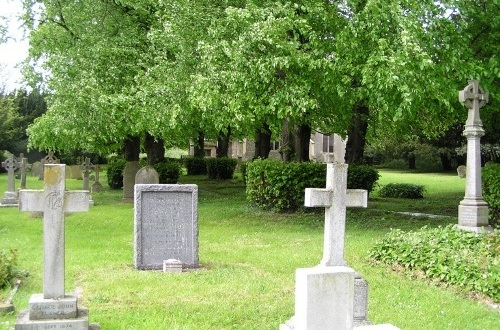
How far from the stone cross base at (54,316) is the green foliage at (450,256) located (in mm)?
5108

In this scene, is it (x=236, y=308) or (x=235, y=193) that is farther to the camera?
(x=235, y=193)

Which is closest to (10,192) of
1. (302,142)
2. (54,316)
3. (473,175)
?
(302,142)

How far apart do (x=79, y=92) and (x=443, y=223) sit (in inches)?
444

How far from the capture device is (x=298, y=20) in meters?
12.5

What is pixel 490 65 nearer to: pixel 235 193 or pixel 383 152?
pixel 235 193

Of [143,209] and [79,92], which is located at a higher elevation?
[79,92]

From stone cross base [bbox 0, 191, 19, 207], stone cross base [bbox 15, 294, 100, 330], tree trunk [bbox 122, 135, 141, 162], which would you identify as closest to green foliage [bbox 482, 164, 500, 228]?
stone cross base [bbox 15, 294, 100, 330]

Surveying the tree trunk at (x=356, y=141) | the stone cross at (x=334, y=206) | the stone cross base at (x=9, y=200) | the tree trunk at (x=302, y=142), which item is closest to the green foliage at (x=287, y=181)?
the tree trunk at (x=302, y=142)

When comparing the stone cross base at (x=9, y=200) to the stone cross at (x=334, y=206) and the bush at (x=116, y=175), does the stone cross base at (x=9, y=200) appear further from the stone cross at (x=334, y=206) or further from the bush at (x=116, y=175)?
the stone cross at (x=334, y=206)

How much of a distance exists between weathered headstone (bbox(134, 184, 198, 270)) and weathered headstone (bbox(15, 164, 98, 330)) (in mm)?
3029

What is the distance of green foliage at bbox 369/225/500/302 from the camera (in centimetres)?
759

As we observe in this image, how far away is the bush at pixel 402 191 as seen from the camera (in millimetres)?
23453

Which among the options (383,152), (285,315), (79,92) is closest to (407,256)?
(285,315)

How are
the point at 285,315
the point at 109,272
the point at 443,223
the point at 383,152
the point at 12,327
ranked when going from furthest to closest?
the point at 383,152, the point at 443,223, the point at 109,272, the point at 285,315, the point at 12,327
